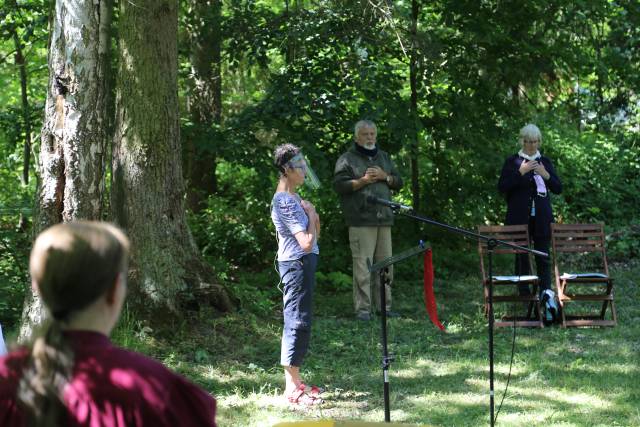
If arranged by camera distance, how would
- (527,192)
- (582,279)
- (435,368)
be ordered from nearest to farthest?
(435,368)
(582,279)
(527,192)

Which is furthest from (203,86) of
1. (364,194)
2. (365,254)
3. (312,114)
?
(365,254)

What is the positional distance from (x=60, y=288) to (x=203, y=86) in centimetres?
1024

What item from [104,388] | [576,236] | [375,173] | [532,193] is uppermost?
[375,173]

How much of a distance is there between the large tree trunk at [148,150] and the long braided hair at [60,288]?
5.74 m

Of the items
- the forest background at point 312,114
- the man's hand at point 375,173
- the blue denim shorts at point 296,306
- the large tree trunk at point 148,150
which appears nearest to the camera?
the blue denim shorts at point 296,306

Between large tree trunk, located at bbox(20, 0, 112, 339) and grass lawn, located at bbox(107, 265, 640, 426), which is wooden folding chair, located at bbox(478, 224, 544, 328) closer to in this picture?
grass lawn, located at bbox(107, 265, 640, 426)

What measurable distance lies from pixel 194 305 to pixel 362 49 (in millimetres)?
4038

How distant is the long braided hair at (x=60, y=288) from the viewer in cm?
192

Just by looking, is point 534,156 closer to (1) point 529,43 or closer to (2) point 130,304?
(1) point 529,43

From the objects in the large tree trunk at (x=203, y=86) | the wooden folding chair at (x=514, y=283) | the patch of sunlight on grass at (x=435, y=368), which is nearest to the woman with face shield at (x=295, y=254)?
the patch of sunlight on grass at (x=435, y=368)

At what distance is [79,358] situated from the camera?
6.49 feet

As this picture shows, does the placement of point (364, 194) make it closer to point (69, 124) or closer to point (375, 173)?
point (375, 173)

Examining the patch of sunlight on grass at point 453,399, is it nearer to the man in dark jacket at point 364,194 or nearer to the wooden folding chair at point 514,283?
the wooden folding chair at point 514,283

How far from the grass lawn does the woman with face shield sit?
1.09 feet
